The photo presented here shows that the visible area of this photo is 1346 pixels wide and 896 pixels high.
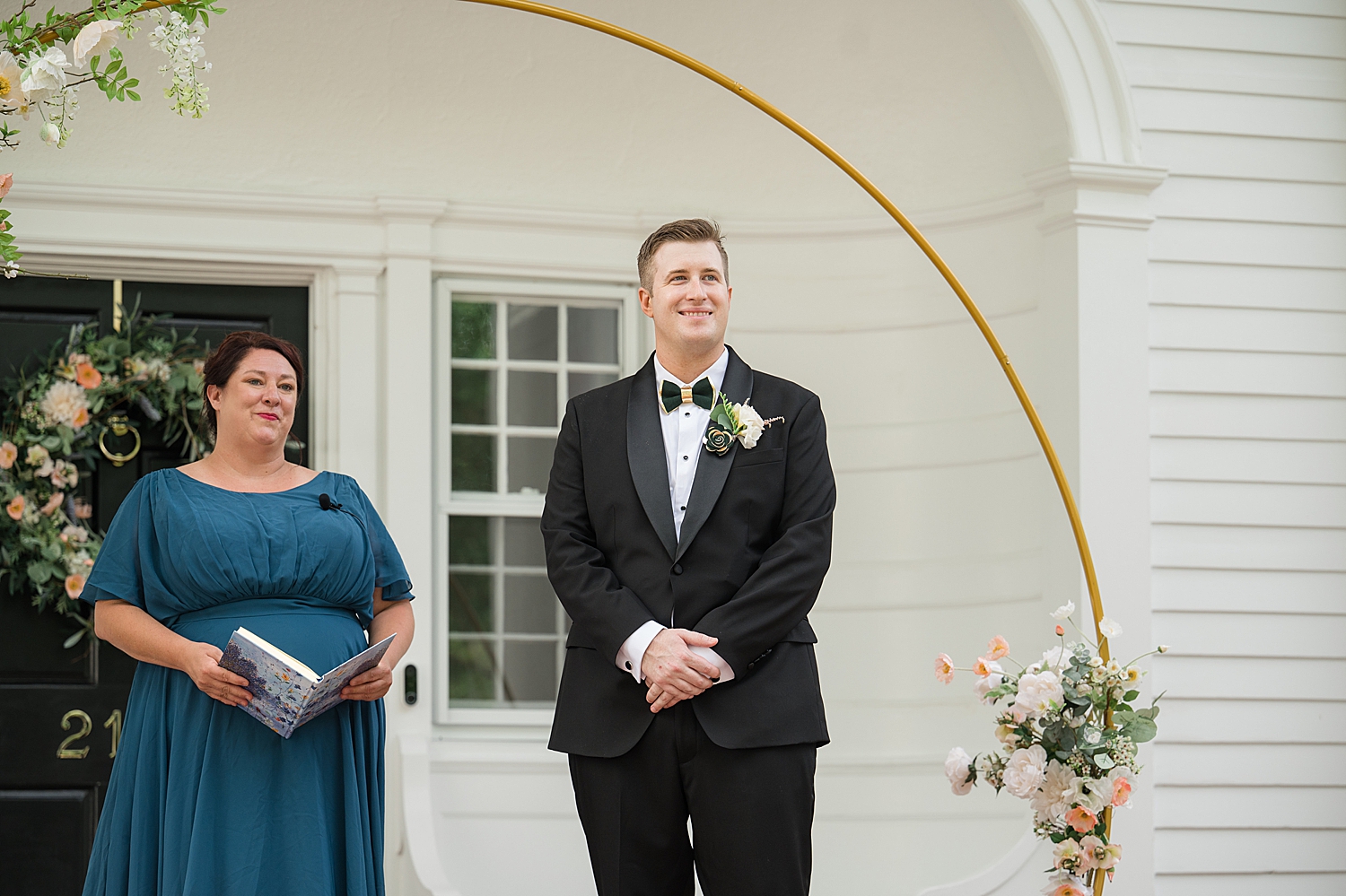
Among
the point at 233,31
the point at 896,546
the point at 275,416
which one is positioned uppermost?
the point at 233,31

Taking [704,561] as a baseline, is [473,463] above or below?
above

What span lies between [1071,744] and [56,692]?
2.80 metres

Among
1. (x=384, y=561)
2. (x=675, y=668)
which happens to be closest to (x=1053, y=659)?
(x=675, y=668)

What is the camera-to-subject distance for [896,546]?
4305 mm

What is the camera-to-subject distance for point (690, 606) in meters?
2.46

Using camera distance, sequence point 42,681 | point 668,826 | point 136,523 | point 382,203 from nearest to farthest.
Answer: point 668,826 < point 136,523 < point 42,681 < point 382,203

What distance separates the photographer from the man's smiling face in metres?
2.56

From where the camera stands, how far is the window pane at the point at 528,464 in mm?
4340

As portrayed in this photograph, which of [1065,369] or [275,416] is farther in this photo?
[1065,369]

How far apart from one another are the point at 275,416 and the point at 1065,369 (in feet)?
7.33

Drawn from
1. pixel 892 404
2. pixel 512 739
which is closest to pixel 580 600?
pixel 512 739

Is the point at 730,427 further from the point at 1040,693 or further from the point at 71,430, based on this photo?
the point at 71,430

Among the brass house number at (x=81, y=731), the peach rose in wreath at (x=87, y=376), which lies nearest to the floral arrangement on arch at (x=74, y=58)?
the peach rose in wreath at (x=87, y=376)

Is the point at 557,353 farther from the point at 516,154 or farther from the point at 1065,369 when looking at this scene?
the point at 1065,369
